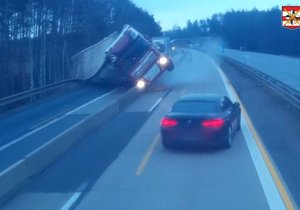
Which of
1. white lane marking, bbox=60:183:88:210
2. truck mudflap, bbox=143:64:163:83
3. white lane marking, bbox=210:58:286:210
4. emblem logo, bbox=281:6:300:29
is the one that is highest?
emblem logo, bbox=281:6:300:29

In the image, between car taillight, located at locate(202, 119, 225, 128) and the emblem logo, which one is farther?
the emblem logo

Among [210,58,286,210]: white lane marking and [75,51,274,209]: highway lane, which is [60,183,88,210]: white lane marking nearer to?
[75,51,274,209]: highway lane

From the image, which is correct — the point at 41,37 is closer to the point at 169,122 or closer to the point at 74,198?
the point at 169,122

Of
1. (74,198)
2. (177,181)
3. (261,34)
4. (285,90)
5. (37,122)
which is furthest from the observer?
(261,34)

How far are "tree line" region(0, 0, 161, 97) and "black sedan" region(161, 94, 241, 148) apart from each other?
91.0ft

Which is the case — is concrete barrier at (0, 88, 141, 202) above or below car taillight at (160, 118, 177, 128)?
below

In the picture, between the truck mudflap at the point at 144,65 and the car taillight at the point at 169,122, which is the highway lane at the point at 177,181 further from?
Result: the truck mudflap at the point at 144,65

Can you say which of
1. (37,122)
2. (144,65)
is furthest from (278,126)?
(144,65)

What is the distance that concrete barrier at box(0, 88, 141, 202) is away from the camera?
12.5m

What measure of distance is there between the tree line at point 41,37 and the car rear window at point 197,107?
2751 cm

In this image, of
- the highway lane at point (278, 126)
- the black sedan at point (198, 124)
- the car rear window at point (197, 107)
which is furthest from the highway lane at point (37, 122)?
the highway lane at point (278, 126)

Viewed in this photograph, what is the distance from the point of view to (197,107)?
16.9 m

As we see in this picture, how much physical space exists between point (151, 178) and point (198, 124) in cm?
318

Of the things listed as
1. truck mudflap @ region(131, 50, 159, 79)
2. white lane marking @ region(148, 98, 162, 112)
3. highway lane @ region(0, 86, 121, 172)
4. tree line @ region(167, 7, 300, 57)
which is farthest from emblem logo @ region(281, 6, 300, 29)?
tree line @ region(167, 7, 300, 57)
